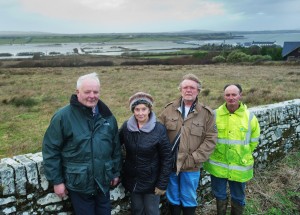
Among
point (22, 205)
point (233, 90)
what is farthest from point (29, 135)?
point (233, 90)

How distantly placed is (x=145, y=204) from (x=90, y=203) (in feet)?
2.25

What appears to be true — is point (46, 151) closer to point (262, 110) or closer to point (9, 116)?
point (262, 110)

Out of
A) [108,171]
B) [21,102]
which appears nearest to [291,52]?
[21,102]

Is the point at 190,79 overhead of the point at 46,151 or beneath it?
overhead

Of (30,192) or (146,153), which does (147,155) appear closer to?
(146,153)

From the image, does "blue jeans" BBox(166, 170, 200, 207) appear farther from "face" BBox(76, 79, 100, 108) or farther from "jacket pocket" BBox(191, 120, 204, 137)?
"face" BBox(76, 79, 100, 108)

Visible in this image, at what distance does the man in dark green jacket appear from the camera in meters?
2.93

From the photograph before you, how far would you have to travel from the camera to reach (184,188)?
388 cm

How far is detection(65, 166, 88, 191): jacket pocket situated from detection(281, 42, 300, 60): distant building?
52788 millimetres

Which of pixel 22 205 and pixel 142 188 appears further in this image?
pixel 142 188

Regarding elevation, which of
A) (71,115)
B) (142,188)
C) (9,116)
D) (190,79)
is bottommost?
(9,116)

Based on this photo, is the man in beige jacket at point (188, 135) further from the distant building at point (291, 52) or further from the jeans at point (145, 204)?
the distant building at point (291, 52)

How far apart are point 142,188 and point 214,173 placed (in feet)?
3.91

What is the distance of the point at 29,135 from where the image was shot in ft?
34.2
